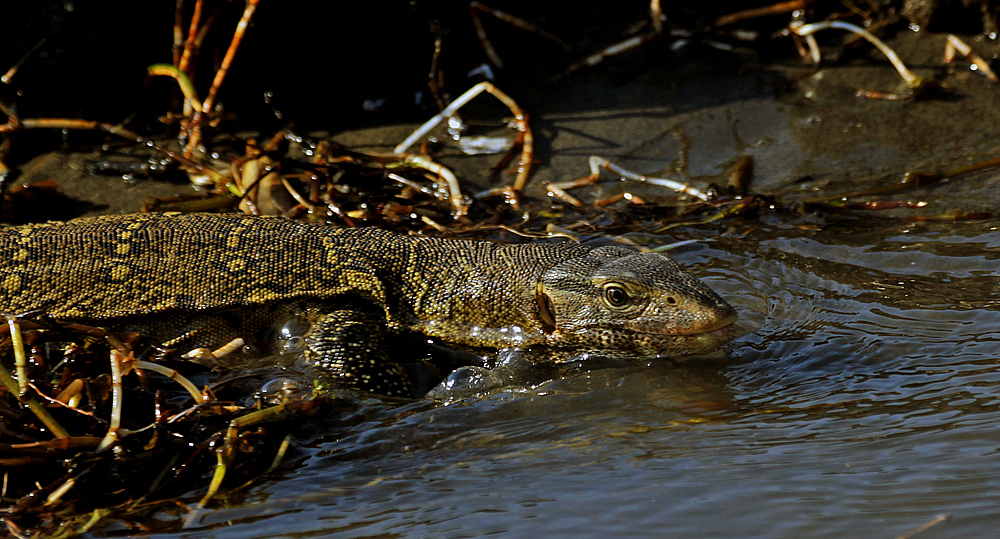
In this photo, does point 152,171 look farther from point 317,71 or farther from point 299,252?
point 299,252

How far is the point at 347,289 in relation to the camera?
4938 mm

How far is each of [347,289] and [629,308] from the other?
1511 millimetres

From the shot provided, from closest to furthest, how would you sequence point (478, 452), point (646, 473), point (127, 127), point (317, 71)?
point (646, 473)
point (478, 452)
point (127, 127)
point (317, 71)

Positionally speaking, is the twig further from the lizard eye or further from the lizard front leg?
the lizard front leg

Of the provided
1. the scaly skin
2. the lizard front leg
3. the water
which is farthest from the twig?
the lizard front leg

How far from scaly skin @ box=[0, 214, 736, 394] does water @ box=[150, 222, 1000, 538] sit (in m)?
0.32

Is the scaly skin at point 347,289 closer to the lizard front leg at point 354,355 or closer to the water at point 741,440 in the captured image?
the lizard front leg at point 354,355

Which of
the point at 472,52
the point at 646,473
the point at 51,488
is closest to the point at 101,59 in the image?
the point at 472,52

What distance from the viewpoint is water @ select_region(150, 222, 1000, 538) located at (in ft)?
10.3

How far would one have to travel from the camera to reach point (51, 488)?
3553 mm

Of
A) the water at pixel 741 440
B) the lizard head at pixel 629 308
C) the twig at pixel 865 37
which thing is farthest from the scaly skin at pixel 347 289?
the twig at pixel 865 37

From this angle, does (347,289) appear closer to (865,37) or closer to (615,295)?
(615,295)

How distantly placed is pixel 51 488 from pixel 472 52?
5.75m

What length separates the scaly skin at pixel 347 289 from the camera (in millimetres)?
4660
